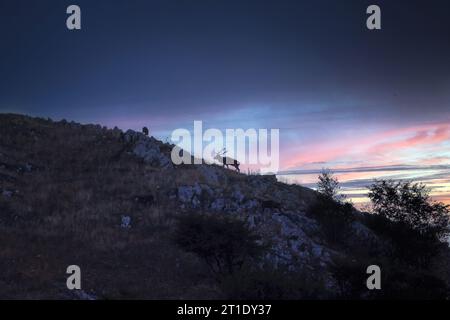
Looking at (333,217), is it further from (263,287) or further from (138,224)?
(263,287)

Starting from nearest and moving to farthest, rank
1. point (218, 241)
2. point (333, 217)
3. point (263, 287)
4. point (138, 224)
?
point (263, 287)
point (218, 241)
point (138, 224)
point (333, 217)

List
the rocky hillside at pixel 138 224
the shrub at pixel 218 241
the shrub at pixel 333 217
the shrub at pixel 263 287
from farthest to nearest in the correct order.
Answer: the shrub at pixel 333 217
the shrub at pixel 218 241
the rocky hillside at pixel 138 224
the shrub at pixel 263 287

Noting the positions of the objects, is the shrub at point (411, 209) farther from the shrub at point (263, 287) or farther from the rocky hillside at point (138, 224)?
the shrub at point (263, 287)

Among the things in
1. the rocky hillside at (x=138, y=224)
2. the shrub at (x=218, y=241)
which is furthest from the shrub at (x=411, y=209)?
the shrub at (x=218, y=241)

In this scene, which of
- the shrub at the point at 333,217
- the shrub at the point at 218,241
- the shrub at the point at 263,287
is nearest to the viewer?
the shrub at the point at 263,287

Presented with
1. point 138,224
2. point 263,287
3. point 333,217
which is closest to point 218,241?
point 263,287

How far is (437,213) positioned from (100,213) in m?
25.6

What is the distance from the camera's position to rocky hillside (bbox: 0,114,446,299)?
2256cm

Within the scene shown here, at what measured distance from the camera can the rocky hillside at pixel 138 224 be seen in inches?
888

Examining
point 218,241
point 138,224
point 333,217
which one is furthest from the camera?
point 333,217

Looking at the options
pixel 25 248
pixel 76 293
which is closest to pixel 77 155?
pixel 25 248

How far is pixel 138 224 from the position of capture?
33.6 metres

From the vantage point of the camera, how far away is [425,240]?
35.9m
